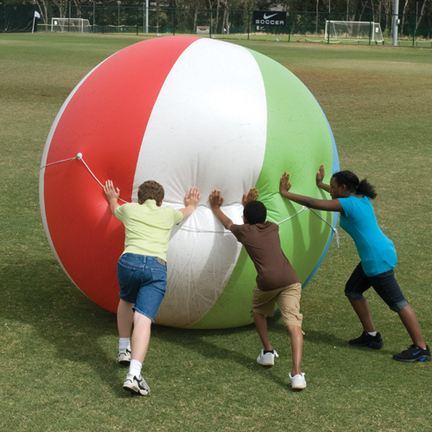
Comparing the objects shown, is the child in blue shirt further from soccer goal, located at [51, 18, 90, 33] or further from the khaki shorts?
soccer goal, located at [51, 18, 90, 33]

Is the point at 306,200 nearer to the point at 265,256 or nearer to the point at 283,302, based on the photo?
the point at 265,256

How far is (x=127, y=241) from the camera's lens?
17.0 feet

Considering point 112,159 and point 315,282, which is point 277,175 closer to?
point 112,159

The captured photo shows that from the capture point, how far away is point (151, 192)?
5.24 metres

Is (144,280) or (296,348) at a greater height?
(144,280)

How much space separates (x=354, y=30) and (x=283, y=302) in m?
54.0

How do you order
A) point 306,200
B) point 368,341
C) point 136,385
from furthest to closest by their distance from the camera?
point 368,341, point 306,200, point 136,385

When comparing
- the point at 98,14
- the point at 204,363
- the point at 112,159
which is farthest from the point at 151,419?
the point at 98,14

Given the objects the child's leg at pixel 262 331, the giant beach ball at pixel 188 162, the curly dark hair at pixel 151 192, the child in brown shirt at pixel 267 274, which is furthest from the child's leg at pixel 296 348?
the curly dark hair at pixel 151 192

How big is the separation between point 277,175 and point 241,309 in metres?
1.05

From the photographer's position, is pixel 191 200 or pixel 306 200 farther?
pixel 306 200

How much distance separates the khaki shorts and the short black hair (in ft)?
1.60

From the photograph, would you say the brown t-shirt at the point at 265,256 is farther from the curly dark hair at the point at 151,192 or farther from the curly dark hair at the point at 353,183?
the curly dark hair at the point at 353,183

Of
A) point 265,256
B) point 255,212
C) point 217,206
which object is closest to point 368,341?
point 265,256
